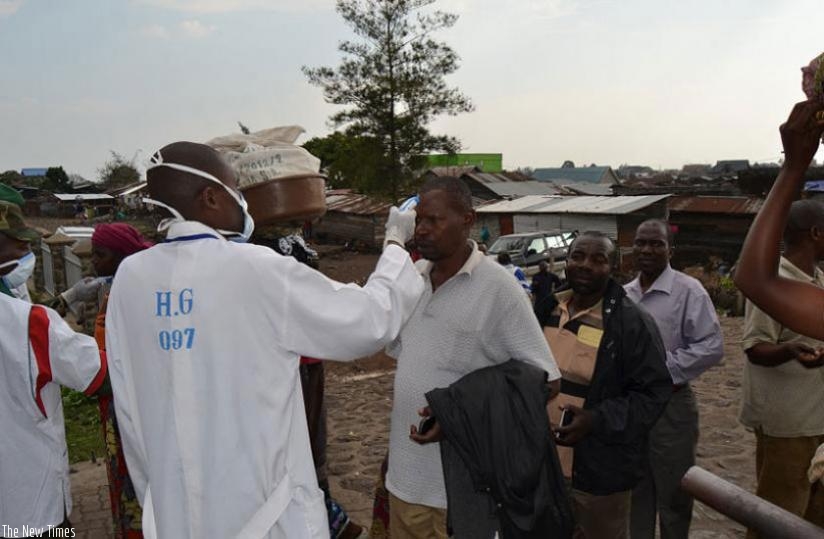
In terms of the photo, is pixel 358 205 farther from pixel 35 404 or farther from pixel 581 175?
pixel 581 175

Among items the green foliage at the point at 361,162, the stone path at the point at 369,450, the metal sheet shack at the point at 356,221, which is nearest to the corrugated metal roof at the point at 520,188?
the metal sheet shack at the point at 356,221

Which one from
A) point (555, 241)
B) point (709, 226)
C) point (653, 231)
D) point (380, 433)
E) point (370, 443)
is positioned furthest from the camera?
point (709, 226)

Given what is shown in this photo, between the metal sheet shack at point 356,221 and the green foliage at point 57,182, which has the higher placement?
the green foliage at point 57,182

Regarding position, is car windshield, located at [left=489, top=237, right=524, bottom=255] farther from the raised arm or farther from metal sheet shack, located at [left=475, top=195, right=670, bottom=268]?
the raised arm

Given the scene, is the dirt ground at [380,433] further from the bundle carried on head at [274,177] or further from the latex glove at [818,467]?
the latex glove at [818,467]

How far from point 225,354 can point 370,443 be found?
377 cm

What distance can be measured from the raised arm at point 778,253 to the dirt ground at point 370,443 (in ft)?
9.11

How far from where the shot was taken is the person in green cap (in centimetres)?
281

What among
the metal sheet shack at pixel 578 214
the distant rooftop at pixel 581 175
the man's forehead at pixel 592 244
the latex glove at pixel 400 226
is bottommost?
the metal sheet shack at pixel 578 214

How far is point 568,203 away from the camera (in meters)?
23.4

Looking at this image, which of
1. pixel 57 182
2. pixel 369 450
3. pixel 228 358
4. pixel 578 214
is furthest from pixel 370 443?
pixel 57 182

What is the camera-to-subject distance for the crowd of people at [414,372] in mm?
1934

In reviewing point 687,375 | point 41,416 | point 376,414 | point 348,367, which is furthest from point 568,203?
point 41,416

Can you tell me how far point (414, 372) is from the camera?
8.53ft
